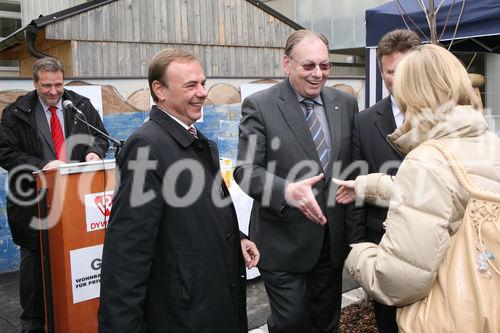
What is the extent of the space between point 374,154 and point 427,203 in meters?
1.24

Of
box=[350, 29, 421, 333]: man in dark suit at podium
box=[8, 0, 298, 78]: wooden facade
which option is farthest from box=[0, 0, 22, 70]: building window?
box=[350, 29, 421, 333]: man in dark suit at podium

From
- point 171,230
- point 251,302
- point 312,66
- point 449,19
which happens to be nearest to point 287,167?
point 312,66

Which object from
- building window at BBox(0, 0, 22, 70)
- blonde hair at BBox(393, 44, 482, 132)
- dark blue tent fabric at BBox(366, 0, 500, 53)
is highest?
building window at BBox(0, 0, 22, 70)

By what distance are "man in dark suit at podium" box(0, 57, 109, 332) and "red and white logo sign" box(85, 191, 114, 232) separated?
52 cm

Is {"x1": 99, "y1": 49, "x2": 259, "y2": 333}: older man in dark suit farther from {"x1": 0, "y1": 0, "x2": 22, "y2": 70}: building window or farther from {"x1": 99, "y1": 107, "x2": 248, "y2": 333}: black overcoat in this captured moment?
{"x1": 0, "y1": 0, "x2": 22, "y2": 70}: building window

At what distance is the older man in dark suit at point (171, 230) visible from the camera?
2.09 metres

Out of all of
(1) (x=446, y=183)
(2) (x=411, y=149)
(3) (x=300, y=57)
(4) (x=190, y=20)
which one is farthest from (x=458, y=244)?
(4) (x=190, y=20)

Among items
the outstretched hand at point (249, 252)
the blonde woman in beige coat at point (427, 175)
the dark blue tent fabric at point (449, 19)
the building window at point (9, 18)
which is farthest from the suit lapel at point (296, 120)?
the building window at point (9, 18)

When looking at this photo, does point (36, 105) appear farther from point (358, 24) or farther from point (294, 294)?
point (358, 24)

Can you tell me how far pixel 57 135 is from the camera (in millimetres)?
4105

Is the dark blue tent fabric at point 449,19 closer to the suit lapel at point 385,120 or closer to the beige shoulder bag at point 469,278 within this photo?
the suit lapel at point 385,120

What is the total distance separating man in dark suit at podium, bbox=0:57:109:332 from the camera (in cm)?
389

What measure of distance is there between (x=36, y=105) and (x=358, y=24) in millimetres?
14416

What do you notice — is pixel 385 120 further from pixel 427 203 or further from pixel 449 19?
pixel 449 19
